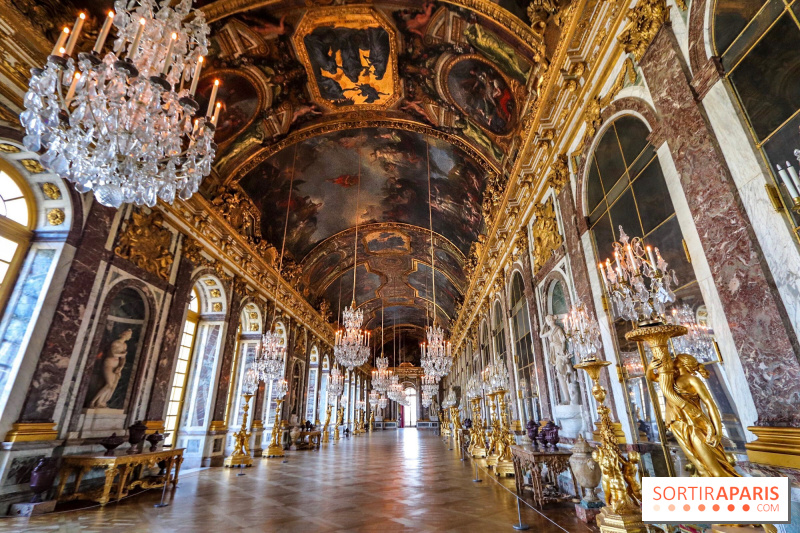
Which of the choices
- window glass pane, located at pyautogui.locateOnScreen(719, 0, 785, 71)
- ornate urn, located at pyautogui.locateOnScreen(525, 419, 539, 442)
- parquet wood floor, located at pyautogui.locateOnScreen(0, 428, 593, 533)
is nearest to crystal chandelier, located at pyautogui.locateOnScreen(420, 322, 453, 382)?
parquet wood floor, located at pyautogui.locateOnScreen(0, 428, 593, 533)

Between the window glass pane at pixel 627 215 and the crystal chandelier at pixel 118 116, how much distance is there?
15.6 ft

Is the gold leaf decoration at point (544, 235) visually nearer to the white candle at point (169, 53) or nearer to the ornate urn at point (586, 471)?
Answer: the ornate urn at point (586, 471)

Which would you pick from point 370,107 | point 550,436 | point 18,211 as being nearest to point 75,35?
point 18,211

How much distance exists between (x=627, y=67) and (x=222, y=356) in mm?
10981

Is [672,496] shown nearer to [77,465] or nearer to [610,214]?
[610,214]

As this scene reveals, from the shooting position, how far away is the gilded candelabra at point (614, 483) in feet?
9.96

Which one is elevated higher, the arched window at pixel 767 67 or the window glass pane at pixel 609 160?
the window glass pane at pixel 609 160

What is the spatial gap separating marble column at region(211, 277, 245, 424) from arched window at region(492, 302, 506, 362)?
803cm

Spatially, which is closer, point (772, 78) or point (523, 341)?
point (772, 78)

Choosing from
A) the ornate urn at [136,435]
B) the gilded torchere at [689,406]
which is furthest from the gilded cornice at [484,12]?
the ornate urn at [136,435]

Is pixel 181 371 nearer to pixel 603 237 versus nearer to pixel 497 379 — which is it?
pixel 497 379

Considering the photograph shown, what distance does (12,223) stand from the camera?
549 cm

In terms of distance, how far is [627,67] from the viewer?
405 centimetres

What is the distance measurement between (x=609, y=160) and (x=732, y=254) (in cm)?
245
